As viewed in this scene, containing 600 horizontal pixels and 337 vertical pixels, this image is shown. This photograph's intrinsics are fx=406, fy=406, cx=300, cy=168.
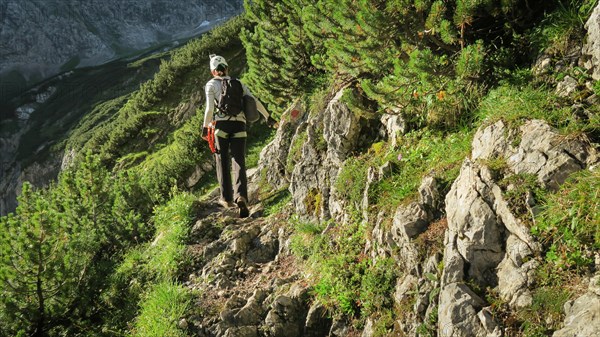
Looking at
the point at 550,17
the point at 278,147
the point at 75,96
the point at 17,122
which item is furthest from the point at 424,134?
the point at 17,122

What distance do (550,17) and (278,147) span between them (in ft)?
20.5

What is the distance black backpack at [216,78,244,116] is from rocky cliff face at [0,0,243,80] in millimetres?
124525

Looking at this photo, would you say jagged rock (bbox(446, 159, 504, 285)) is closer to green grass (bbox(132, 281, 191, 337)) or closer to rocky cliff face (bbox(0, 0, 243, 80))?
green grass (bbox(132, 281, 191, 337))

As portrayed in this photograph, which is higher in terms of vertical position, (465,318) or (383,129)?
(383,129)

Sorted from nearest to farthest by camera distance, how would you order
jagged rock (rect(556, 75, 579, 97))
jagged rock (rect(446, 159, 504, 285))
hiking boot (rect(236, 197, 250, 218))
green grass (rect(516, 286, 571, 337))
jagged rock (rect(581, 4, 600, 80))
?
1. green grass (rect(516, 286, 571, 337))
2. jagged rock (rect(446, 159, 504, 285))
3. jagged rock (rect(581, 4, 600, 80))
4. jagged rock (rect(556, 75, 579, 97))
5. hiking boot (rect(236, 197, 250, 218))

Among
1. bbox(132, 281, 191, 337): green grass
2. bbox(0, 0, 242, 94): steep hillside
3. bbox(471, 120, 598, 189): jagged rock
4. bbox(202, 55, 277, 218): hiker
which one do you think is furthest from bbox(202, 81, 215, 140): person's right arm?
bbox(0, 0, 242, 94): steep hillside

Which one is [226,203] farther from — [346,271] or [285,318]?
[346,271]

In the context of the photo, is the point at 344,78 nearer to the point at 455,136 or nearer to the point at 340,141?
the point at 340,141

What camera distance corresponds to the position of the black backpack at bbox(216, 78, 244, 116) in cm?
787

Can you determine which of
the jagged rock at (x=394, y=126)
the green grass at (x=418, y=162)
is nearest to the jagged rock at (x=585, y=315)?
the green grass at (x=418, y=162)

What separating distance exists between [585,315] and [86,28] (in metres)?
146

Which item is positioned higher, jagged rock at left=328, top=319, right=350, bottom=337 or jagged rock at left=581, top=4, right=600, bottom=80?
jagged rock at left=581, top=4, right=600, bottom=80

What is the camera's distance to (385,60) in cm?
614

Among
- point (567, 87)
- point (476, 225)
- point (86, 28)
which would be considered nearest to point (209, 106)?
point (476, 225)
